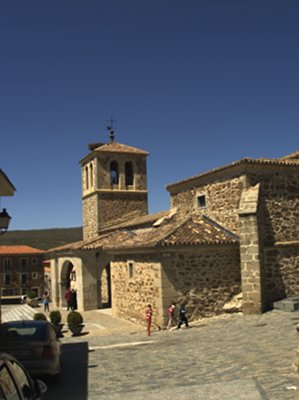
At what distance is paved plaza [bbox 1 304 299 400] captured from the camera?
6.70 meters

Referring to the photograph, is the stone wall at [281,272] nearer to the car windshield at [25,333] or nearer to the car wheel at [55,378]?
the car wheel at [55,378]

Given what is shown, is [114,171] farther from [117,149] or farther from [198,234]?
[198,234]

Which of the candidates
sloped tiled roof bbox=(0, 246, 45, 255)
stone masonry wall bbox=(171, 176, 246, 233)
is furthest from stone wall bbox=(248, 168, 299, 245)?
sloped tiled roof bbox=(0, 246, 45, 255)

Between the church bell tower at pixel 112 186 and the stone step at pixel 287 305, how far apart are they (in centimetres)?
1691

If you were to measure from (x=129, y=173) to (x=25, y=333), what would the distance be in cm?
2530

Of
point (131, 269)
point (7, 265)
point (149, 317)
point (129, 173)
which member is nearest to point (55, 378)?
point (149, 317)

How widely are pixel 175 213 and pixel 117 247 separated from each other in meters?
3.54

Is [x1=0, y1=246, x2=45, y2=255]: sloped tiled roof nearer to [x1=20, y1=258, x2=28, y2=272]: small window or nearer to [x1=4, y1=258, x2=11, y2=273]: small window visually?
[x1=4, y1=258, x2=11, y2=273]: small window

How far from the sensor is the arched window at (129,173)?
3259 cm

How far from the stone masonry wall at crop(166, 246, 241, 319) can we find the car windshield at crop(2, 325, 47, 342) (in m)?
7.71

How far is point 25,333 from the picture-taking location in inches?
311

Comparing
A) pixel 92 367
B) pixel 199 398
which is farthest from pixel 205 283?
pixel 199 398

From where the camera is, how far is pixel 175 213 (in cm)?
2072

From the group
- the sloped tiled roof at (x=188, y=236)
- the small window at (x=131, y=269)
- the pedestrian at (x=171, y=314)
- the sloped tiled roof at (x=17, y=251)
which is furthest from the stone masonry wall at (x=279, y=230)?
the sloped tiled roof at (x=17, y=251)
